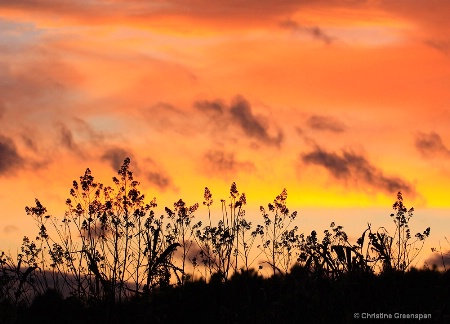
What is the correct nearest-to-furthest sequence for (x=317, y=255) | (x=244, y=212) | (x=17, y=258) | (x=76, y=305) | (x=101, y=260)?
(x=317, y=255), (x=76, y=305), (x=101, y=260), (x=17, y=258), (x=244, y=212)

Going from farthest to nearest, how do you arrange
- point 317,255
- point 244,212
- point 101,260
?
point 244,212, point 101,260, point 317,255

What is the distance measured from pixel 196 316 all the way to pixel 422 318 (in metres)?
3.60

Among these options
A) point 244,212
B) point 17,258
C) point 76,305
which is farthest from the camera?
point 244,212

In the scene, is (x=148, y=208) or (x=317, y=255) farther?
(x=148, y=208)

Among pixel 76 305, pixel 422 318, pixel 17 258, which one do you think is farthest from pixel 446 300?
pixel 17 258

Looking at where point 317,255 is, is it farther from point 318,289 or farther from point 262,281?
point 262,281

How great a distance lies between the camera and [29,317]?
34.7 ft

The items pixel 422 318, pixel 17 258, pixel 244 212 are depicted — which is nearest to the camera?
pixel 422 318


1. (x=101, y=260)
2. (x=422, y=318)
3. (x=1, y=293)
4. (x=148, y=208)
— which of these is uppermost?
(x=148, y=208)

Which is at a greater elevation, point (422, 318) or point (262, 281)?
point (262, 281)

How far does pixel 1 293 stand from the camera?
9.20 meters

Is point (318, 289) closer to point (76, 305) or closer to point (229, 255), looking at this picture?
point (76, 305)

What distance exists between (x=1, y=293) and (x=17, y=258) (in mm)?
3855

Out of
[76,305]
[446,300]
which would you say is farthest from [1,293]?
[446,300]
